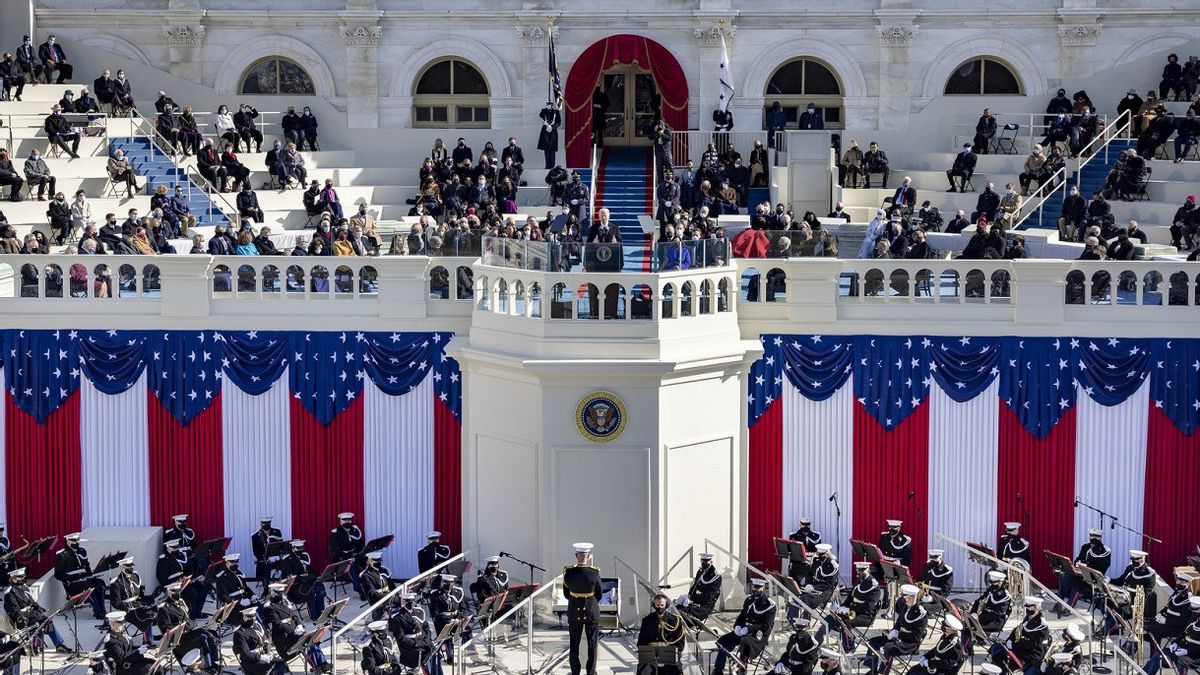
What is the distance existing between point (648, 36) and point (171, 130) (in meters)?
11.1

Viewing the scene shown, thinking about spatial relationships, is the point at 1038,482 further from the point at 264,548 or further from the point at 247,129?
the point at 247,129

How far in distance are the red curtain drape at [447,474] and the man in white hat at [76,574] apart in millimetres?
5111

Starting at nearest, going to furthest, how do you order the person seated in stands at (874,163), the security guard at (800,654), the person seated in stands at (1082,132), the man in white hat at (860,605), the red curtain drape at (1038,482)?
the security guard at (800,654)
the man in white hat at (860,605)
the red curtain drape at (1038,482)
the person seated in stands at (1082,132)
the person seated in stands at (874,163)

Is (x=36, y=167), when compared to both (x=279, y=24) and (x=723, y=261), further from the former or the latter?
(x=723, y=261)

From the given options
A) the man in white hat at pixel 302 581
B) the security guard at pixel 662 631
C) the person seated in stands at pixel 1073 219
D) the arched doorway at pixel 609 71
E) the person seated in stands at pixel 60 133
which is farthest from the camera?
the arched doorway at pixel 609 71

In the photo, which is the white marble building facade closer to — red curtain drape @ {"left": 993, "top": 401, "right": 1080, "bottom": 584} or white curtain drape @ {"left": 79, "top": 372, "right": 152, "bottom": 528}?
white curtain drape @ {"left": 79, "top": 372, "right": 152, "bottom": 528}

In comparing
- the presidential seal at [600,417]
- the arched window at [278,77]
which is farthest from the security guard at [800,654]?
the arched window at [278,77]

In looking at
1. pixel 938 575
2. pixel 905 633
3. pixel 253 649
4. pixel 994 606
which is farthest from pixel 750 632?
pixel 253 649

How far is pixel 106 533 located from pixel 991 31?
80.0ft

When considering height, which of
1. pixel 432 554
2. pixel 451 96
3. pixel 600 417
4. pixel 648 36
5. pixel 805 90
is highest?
pixel 648 36

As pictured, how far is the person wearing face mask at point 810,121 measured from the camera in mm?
46719

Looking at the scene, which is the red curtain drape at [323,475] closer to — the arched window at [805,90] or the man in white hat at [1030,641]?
the man in white hat at [1030,641]

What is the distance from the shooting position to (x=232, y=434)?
3262cm

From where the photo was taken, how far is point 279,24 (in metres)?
48.0
